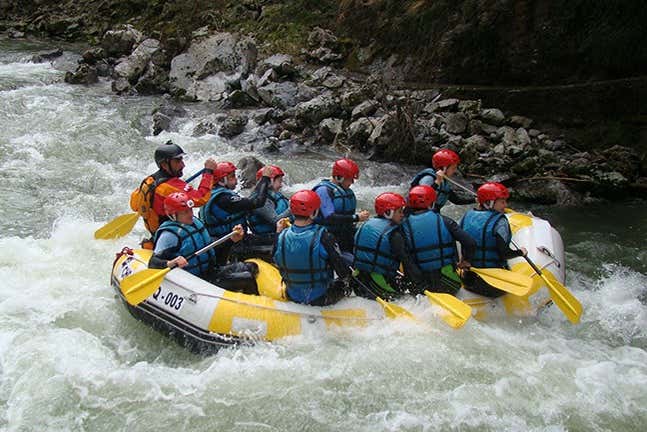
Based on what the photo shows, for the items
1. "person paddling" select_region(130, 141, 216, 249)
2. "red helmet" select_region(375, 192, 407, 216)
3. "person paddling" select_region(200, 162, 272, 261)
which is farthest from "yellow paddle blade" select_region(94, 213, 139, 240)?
"red helmet" select_region(375, 192, 407, 216)

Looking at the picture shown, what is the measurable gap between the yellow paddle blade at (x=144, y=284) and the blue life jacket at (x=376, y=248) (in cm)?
157

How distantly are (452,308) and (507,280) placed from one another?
652 mm

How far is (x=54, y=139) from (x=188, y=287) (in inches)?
285

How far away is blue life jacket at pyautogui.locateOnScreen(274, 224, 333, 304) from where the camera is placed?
15.3ft

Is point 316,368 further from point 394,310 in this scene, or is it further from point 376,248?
point 376,248

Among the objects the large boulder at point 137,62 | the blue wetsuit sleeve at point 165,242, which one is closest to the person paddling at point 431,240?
the blue wetsuit sleeve at point 165,242

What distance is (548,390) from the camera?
4.43 metres

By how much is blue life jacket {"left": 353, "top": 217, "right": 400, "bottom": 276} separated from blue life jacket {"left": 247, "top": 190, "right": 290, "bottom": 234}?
1.36 meters

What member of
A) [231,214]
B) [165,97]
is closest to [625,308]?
[231,214]

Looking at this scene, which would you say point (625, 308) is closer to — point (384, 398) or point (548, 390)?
point (548, 390)

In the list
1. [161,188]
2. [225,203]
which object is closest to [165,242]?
[161,188]

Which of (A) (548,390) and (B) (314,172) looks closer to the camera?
(A) (548,390)

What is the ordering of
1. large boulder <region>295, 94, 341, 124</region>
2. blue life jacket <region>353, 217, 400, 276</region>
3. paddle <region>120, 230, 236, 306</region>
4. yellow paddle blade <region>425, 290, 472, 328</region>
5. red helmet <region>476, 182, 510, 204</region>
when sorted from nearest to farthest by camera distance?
yellow paddle blade <region>425, 290, 472, 328</region>, paddle <region>120, 230, 236, 306</region>, blue life jacket <region>353, 217, 400, 276</region>, red helmet <region>476, 182, 510, 204</region>, large boulder <region>295, 94, 341, 124</region>

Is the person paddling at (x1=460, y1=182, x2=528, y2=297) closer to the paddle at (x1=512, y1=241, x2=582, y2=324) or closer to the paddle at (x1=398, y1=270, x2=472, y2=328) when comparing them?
the paddle at (x1=512, y1=241, x2=582, y2=324)
